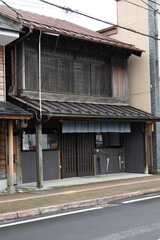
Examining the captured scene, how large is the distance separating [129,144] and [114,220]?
36.6 feet

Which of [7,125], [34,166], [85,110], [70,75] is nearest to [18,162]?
[34,166]

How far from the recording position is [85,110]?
15.4 meters

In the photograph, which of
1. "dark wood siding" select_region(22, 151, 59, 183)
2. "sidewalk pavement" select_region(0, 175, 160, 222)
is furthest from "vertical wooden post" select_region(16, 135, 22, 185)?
"sidewalk pavement" select_region(0, 175, 160, 222)

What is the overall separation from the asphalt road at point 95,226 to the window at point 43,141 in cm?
647

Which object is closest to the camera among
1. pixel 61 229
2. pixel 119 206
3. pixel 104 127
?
pixel 61 229

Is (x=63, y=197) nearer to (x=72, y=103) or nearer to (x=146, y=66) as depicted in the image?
(x=72, y=103)

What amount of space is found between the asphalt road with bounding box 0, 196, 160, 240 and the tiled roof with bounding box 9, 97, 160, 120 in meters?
5.23

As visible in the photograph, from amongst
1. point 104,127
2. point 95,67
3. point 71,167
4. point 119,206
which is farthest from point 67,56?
point 119,206

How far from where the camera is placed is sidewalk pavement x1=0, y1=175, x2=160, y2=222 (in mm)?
9212

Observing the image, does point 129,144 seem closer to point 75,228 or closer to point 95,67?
point 95,67

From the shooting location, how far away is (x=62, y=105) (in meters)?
15.4

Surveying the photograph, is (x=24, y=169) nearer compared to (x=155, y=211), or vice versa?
(x=155, y=211)

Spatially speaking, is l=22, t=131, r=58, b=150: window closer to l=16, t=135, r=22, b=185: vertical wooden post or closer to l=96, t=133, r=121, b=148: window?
l=16, t=135, r=22, b=185: vertical wooden post

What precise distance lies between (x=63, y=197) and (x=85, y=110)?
5.19 metres
